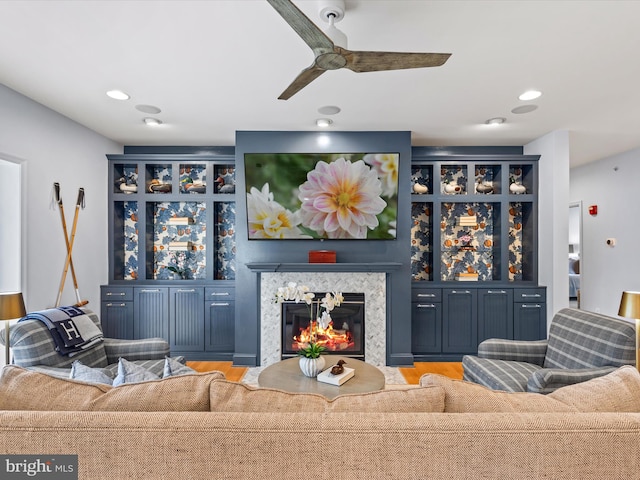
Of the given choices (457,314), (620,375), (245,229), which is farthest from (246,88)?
(457,314)

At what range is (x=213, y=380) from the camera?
3.58 feet

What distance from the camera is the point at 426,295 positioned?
3.99 metres

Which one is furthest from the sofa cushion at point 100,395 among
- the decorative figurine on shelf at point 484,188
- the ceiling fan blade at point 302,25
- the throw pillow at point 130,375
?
the decorative figurine on shelf at point 484,188

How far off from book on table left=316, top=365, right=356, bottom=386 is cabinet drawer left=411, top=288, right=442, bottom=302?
1926 mm

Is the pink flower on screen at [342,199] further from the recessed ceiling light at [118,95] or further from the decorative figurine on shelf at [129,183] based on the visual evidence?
the decorative figurine on shelf at [129,183]

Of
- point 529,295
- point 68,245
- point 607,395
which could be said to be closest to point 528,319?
point 529,295

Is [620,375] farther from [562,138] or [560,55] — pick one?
[562,138]

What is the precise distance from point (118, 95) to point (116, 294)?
239 cm

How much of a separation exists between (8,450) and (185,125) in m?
3.29

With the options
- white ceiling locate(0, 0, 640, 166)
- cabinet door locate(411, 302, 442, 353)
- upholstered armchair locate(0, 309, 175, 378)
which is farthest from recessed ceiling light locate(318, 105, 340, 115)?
upholstered armchair locate(0, 309, 175, 378)

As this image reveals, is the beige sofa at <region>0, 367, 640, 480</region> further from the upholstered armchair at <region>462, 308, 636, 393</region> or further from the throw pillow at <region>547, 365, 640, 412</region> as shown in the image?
the upholstered armchair at <region>462, 308, 636, 393</region>

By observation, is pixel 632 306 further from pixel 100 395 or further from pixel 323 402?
pixel 100 395

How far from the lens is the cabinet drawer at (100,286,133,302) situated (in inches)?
157

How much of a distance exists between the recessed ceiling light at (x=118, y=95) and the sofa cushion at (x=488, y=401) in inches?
125
